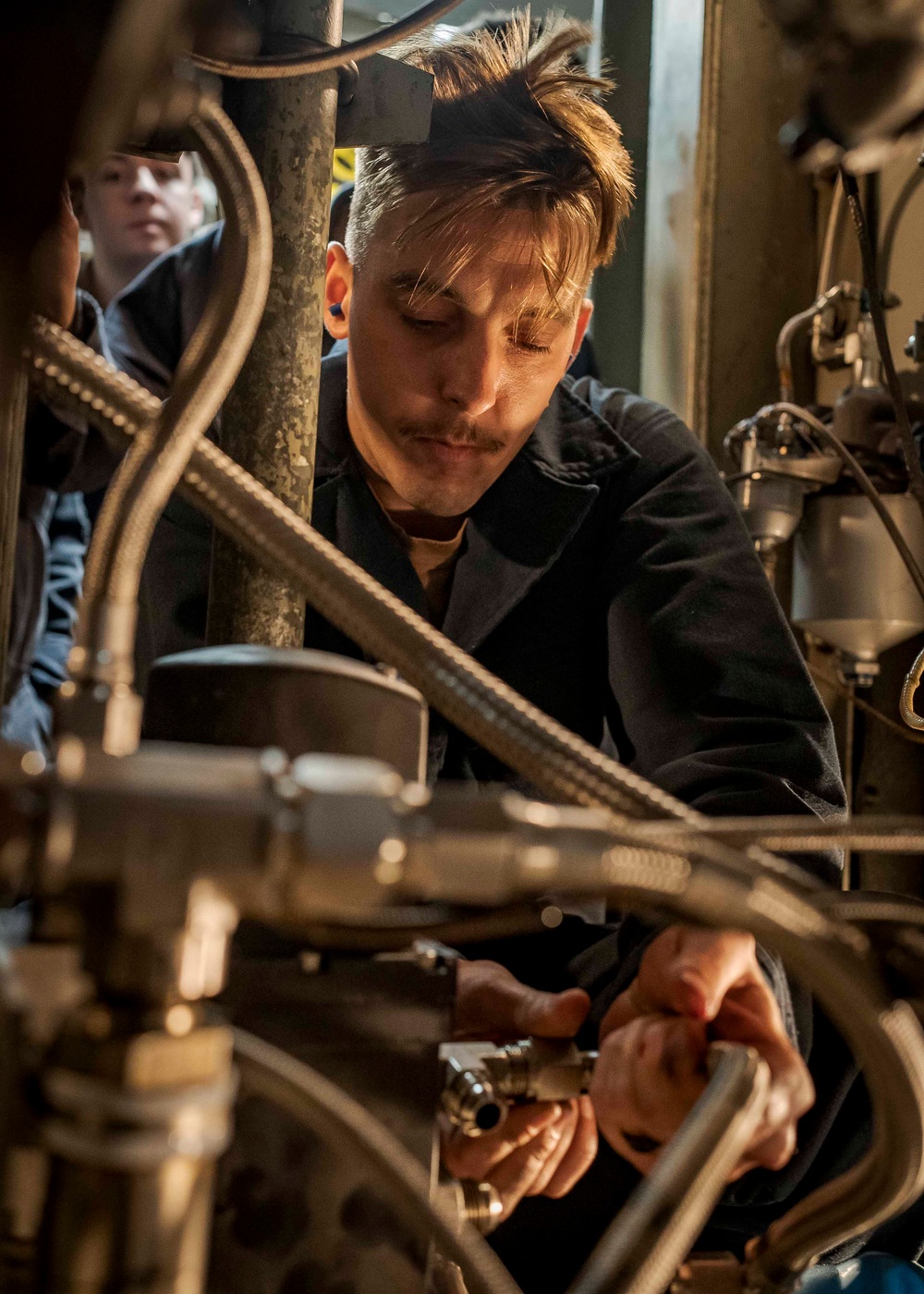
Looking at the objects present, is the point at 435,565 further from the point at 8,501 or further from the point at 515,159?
the point at 8,501

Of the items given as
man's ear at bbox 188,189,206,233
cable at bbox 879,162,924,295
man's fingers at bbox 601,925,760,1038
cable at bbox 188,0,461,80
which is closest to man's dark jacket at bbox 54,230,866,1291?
man's fingers at bbox 601,925,760,1038

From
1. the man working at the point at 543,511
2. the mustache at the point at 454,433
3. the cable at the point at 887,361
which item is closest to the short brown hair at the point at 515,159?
the man working at the point at 543,511

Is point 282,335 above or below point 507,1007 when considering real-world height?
above

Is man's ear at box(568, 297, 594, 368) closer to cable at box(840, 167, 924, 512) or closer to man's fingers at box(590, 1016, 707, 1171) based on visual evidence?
Result: cable at box(840, 167, 924, 512)

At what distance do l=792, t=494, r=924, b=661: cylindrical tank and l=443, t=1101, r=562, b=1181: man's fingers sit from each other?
3.09 feet

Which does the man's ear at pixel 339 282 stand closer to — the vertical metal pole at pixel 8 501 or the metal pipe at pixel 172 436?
the vertical metal pole at pixel 8 501

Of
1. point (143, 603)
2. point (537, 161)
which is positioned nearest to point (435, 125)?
point (537, 161)

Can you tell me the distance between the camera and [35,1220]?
0.28 meters

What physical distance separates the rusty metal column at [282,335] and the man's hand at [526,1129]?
0.73 ft

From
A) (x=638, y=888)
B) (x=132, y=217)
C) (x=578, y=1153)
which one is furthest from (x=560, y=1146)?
(x=132, y=217)

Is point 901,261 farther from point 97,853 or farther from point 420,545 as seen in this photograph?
point 97,853

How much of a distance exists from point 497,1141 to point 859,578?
987 mm

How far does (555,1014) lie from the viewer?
1.79 feet

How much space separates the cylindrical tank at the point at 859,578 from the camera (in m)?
1.35
